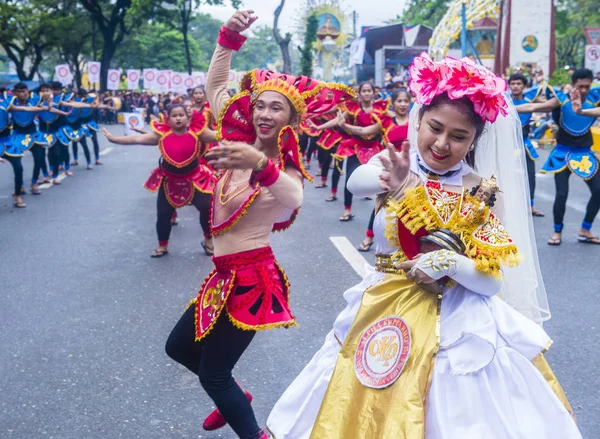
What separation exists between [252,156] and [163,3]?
37255 millimetres

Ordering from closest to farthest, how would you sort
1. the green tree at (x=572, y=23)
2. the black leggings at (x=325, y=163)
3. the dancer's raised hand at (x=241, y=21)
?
the dancer's raised hand at (x=241, y=21) → the black leggings at (x=325, y=163) → the green tree at (x=572, y=23)

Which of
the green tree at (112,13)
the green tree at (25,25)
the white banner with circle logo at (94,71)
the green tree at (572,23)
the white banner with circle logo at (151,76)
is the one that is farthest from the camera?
the green tree at (572,23)

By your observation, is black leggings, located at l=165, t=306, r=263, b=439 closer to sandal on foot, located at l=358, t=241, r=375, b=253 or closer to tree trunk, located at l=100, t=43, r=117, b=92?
sandal on foot, located at l=358, t=241, r=375, b=253

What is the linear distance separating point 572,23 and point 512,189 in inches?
1864

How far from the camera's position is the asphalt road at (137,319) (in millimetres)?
3604

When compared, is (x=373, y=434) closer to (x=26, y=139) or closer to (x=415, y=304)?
(x=415, y=304)

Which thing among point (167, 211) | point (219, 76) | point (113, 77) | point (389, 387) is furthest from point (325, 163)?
point (113, 77)

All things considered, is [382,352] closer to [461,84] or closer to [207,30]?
[461,84]

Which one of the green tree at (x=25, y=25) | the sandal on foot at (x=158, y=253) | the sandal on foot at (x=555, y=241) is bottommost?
the sandal on foot at (x=158, y=253)

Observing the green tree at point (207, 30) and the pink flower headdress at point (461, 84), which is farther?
the green tree at point (207, 30)

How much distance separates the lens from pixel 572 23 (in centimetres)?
4444

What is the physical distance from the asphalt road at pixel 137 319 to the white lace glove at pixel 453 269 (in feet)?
5.31

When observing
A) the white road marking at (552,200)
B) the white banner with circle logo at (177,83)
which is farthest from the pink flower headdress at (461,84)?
the white banner with circle logo at (177,83)

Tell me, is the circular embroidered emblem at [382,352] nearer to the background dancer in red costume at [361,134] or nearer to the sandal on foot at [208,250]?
the sandal on foot at [208,250]
